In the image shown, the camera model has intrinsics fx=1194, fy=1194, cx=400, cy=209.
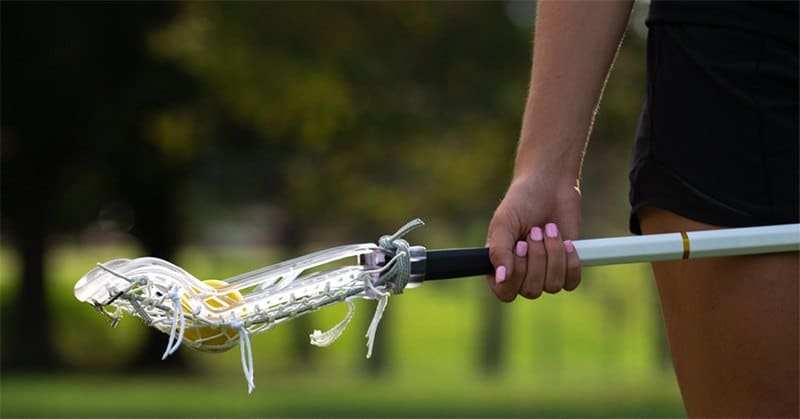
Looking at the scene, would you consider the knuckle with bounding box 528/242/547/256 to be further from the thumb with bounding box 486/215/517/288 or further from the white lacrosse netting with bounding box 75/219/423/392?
the white lacrosse netting with bounding box 75/219/423/392

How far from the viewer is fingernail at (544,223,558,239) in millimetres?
1816

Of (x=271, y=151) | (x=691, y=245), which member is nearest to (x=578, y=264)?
(x=691, y=245)

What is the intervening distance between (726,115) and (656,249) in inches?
8.9

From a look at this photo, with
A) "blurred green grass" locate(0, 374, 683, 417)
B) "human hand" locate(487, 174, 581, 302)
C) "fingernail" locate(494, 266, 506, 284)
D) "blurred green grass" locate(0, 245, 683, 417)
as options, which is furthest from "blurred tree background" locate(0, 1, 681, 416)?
"fingernail" locate(494, 266, 506, 284)

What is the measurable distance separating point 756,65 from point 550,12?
344 mm

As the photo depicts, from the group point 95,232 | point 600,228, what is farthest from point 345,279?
point 95,232

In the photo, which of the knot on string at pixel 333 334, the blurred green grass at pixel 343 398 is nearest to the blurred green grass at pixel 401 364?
the blurred green grass at pixel 343 398

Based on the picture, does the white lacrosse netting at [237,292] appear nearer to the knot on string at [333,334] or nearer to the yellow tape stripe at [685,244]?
the knot on string at [333,334]

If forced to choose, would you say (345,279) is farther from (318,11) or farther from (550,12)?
(318,11)

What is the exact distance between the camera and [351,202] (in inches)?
532

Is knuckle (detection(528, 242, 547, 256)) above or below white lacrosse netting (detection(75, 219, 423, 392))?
above

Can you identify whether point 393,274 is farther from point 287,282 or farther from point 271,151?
point 271,151

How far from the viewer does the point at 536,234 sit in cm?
181

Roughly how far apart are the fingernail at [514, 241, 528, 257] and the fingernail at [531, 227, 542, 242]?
0.02 metres
